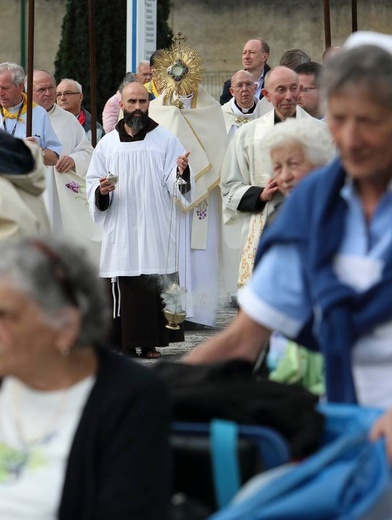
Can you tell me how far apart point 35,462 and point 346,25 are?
3001cm

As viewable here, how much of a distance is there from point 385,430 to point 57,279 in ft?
2.50

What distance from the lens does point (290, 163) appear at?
5.35 metres

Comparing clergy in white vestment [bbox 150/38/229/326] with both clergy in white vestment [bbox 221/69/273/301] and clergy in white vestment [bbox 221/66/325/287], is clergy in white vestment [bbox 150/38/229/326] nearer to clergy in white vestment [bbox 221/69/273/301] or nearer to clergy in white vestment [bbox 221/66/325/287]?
clergy in white vestment [bbox 221/69/273/301]

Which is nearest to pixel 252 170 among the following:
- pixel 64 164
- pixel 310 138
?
pixel 64 164

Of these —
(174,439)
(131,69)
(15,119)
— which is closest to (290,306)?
(174,439)

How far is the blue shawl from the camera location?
3242mm

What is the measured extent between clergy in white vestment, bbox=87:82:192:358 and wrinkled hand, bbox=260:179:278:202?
2544 mm

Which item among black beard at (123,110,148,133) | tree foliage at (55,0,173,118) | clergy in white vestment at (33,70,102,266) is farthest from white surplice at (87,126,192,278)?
tree foliage at (55,0,173,118)

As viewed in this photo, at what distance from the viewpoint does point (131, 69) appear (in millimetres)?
15562

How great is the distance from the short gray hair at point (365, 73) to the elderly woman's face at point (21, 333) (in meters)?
0.81

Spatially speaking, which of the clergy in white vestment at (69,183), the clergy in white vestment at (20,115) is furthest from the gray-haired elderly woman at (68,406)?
the clergy in white vestment at (69,183)

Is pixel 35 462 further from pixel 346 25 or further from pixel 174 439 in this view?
pixel 346 25

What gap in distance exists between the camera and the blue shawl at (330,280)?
3.24 m

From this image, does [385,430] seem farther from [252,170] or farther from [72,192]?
[72,192]
